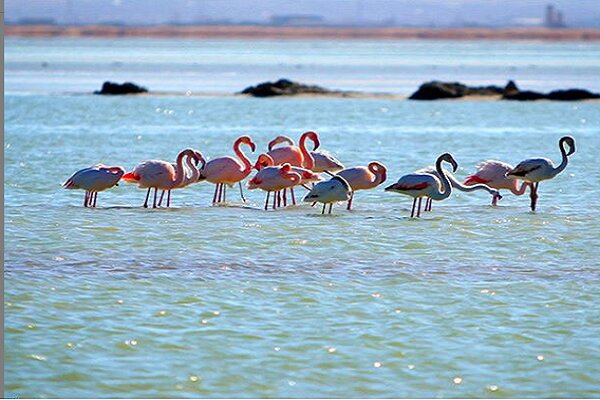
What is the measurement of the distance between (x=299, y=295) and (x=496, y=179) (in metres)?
5.14

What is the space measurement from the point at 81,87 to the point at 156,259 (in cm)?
2837

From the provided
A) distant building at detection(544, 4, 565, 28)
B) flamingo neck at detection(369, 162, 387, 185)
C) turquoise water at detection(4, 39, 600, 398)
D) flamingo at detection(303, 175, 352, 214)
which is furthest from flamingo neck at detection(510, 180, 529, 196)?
distant building at detection(544, 4, 565, 28)

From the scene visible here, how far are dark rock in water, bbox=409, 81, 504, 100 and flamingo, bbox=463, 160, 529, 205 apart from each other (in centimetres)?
1879

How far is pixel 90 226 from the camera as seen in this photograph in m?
11.8

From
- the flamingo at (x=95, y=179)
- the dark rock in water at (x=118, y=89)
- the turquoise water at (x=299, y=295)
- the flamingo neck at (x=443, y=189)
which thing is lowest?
the dark rock in water at (x=118, y=89)

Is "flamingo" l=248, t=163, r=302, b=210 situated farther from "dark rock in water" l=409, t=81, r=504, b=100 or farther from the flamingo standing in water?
"dark rock in water" l=409, t=81, r=504, b=100

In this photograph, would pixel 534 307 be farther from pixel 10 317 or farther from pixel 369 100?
pixel 369 100

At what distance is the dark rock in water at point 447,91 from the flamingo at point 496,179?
1879cm

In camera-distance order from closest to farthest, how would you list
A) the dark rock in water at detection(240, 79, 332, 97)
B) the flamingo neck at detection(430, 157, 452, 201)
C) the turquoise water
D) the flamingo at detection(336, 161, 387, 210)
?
the turquoise water, the flamingo neck at detection(430, 157, 452, 201), the flamingo at detection(336, 161, 387, 210), the dark rock in water at detection(240, 79, 332, 97)

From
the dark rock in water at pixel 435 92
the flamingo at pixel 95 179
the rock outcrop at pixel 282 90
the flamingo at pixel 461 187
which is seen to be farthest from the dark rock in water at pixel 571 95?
the flamingo at pixel 95 179

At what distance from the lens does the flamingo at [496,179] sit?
44.8ft

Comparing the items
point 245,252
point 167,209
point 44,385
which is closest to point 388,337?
point 44,385

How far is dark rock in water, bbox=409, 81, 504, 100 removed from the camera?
32438 mm

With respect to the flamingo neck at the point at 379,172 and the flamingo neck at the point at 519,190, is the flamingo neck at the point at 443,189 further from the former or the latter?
the flamingo neck at the point at 519,190
